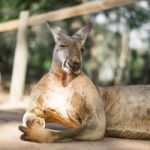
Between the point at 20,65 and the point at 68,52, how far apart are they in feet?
16.0

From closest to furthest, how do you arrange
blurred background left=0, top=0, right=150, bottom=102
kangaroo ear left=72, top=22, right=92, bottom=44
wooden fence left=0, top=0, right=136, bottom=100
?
1. kangaroo ear left=72, top=22, right=92, bottom=44
2. wooden fence left=0, top=0, right=136, bottom=100
3. blurred background left=0, top=0, right=150, bottom=102

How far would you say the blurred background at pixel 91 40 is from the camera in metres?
→ 14.1

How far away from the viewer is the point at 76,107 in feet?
12.7

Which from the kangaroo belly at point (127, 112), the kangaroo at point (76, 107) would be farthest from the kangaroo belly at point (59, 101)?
the kangaroo belly at point (127, 112)

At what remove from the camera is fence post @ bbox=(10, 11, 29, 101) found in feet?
27.9

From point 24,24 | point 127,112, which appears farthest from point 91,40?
point 127,112

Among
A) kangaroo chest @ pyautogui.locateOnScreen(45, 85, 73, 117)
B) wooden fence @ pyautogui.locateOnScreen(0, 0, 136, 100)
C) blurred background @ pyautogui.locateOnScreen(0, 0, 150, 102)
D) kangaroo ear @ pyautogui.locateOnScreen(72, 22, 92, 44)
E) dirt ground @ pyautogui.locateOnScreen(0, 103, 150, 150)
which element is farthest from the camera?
blurred background @ pyautogui.locateOnScreen(0, 0, 150, 102)

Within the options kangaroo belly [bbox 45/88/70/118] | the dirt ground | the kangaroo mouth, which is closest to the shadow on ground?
the dirt ground

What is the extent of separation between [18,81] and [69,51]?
4.81 meters

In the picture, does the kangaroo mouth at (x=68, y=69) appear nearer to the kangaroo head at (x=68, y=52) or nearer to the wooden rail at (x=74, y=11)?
the kangaroo head at (x=68, y=52)

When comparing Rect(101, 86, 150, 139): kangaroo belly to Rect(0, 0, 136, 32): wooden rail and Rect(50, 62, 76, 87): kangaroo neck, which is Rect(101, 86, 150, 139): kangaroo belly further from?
Rect(0, 0, 136, 32): wooden rail

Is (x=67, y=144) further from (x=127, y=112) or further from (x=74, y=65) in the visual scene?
(x=127, y=112)

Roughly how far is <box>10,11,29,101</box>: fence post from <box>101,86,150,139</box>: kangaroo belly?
4.38 metres

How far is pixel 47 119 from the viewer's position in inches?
156
